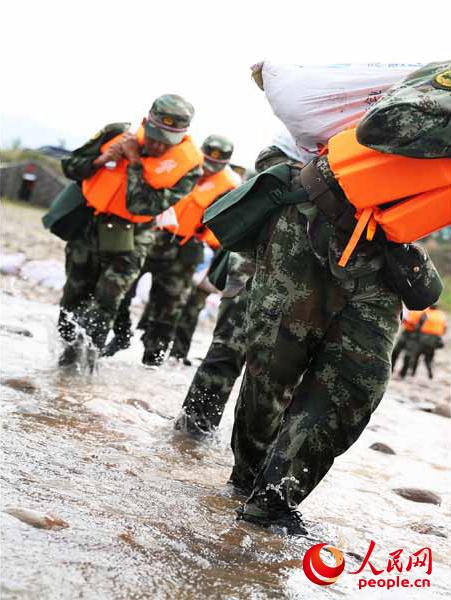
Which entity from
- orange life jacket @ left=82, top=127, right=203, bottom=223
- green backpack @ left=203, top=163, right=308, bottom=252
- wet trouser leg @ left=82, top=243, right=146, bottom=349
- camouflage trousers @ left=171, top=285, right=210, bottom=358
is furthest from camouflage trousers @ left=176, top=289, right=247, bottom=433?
camouflage trousers @ left=171, top=285, right=210, bottom=358

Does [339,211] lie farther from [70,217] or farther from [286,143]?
[70,217]

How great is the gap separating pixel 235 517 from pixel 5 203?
22.5 metres

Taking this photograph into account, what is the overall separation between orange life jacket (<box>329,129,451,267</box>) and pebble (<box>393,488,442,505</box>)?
1805 mm

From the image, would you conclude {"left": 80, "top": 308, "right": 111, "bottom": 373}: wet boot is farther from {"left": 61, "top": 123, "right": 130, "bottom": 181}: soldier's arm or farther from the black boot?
the black boot

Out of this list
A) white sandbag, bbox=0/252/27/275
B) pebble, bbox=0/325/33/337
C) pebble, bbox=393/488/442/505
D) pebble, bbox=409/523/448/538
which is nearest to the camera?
pebble, bbox=409/523/448/538

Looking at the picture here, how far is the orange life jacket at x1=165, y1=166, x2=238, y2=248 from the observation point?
820 cm

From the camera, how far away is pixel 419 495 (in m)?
4.46

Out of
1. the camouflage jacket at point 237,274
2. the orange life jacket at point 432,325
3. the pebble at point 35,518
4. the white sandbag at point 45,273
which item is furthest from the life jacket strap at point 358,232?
the orange life jacket at point 432,325

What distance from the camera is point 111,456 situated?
12.0ft

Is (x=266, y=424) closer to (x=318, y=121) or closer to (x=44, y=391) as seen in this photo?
(x=318, y=121)

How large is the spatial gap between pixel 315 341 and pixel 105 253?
115 inches

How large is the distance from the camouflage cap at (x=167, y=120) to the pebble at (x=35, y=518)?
→ 12.3 feet

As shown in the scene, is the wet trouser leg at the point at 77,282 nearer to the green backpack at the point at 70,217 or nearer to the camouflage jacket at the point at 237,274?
the green backpack at the point at 70,217

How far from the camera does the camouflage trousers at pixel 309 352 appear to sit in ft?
10.4
